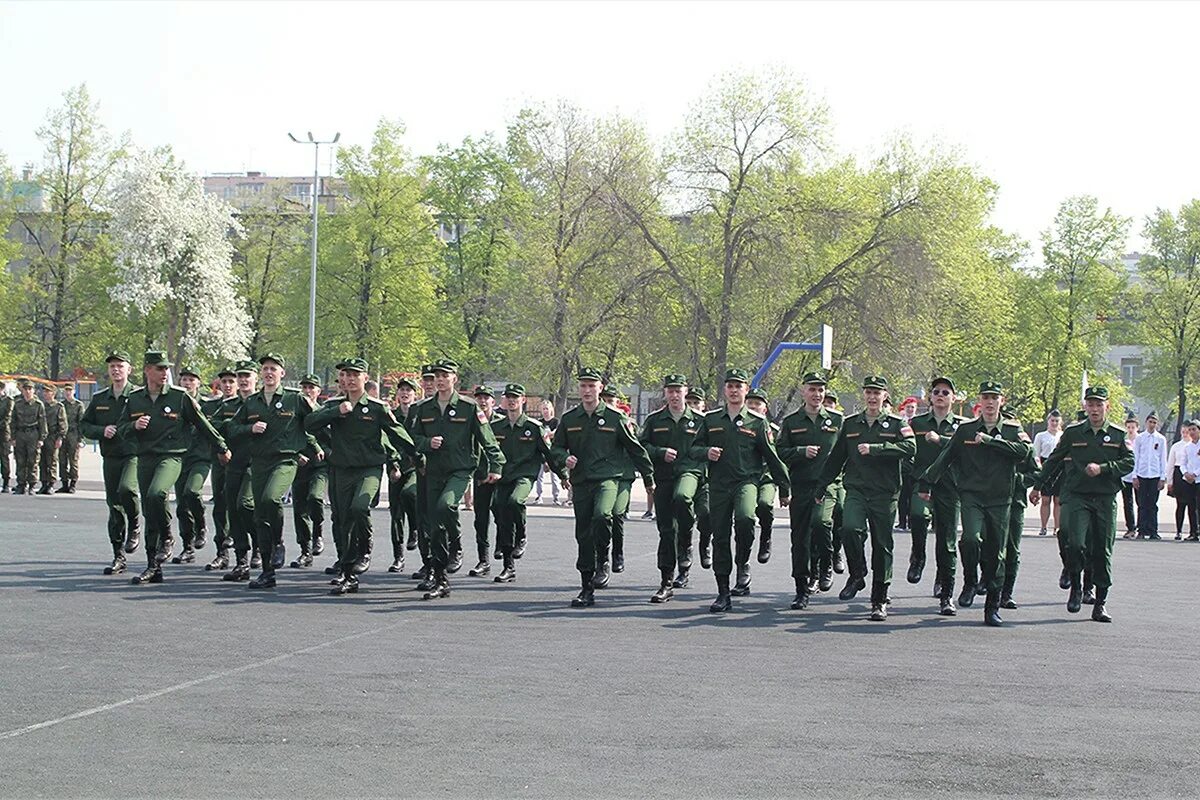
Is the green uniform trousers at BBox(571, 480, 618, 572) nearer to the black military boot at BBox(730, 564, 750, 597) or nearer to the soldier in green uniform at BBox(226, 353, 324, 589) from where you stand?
the black military boot at BBox(730, 564, 750, 597)

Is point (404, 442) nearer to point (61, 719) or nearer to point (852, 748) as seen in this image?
point (61, 719)

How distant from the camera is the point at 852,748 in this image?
768 centimetres

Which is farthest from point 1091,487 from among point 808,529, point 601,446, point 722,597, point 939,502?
point 601,446

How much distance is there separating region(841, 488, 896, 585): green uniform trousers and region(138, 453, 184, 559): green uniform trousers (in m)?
6.71

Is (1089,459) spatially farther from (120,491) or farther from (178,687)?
(120,491)

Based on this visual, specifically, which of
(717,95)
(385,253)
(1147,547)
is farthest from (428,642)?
(385,253)

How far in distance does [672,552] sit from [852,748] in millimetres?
6617

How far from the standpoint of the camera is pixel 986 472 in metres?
13.6

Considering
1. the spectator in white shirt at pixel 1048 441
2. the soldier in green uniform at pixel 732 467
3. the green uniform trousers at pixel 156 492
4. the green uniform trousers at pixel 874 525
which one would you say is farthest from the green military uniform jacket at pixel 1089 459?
the spectator in white shirt at pixel 1048 441

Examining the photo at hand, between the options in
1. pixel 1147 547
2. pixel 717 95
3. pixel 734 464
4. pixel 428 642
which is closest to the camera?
pixel 428 642

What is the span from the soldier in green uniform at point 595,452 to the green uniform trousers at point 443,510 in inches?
41.5

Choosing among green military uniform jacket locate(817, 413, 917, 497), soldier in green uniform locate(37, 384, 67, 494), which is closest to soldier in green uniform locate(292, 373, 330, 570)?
green military uniform jacket locate(817, 413, 917, 497)

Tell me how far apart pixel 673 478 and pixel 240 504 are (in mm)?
4523

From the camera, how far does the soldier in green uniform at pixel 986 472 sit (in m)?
13.6
